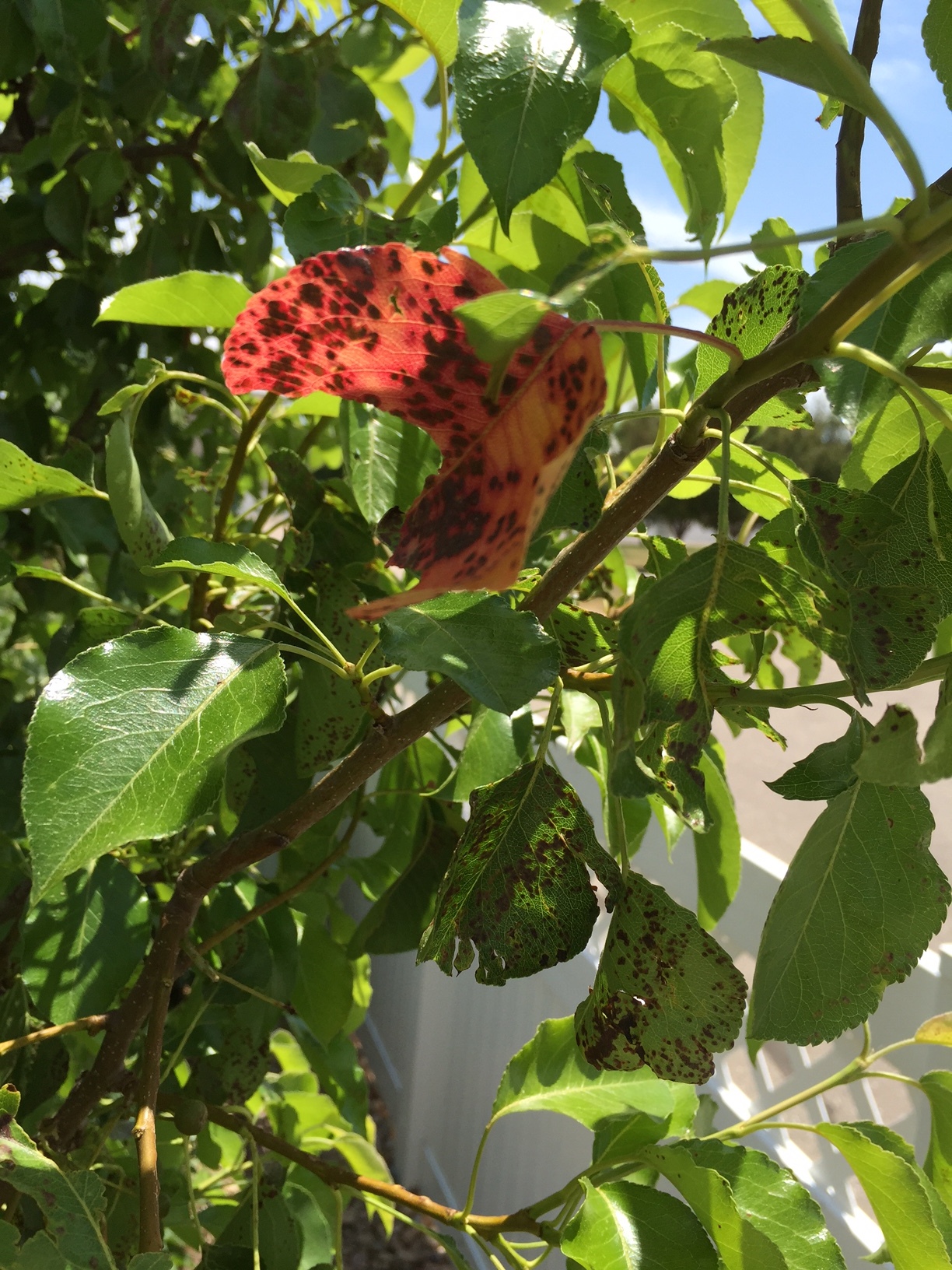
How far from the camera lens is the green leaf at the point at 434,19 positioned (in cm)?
47

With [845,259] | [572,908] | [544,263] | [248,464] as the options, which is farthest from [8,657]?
[845,259]

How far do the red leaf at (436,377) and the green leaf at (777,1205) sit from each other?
1.19ft

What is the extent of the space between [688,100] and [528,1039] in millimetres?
1622

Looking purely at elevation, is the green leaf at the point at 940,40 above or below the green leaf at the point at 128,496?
above

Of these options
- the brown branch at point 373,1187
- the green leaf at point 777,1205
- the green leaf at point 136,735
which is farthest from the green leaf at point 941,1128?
the green leaf at point 136,735

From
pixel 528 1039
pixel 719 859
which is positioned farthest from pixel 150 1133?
pixel 528 1039

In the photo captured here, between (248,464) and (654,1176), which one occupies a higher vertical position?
(248,464)

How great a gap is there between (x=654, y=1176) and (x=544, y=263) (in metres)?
0.51

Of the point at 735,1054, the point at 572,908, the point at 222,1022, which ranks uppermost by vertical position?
the point at 572,908

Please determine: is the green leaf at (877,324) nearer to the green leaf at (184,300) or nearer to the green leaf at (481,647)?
the green leaf at (481,647)

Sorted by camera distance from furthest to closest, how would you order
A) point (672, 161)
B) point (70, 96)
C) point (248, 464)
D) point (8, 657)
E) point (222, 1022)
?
point (8, 657)
point (248, 464)
point (70, 96)
point (222, 1022)
point (672, 161)

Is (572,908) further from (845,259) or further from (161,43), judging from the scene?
(161,43)

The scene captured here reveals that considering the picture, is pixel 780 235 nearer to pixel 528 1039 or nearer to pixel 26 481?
pixel 26 481

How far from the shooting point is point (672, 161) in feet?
1.62
